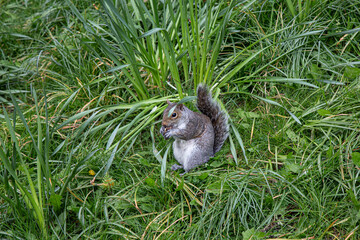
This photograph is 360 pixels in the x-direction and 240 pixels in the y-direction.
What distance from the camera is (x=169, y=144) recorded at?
114 inches

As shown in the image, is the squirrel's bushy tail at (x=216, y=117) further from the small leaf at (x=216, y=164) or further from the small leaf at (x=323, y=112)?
the small leaf at (x=323, y=112)

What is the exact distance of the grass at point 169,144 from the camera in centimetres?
234

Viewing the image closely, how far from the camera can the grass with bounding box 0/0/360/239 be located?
2.34 m

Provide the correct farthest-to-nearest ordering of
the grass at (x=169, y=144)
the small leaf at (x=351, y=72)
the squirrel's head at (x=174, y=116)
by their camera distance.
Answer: the small leaf at (x=351, y=72)
the squirrel's head at (x=174, y=116)
the grass at (x=169, y=144)

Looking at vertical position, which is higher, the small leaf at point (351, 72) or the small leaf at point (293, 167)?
the small leaf at point (351, 72)

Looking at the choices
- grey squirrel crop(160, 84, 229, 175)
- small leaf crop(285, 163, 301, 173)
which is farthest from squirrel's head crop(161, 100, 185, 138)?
small leaf crop(285, 163, 301, 173)

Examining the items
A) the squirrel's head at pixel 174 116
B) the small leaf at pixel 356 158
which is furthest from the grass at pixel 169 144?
the squirrel's head at pixel 174 116

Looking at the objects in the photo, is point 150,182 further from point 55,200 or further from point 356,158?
point 356,158

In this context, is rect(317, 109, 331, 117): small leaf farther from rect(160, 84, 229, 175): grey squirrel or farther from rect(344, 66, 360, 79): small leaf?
rect(160, 84, 229, 175): grey squirrel

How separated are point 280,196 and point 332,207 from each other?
321 millimetres

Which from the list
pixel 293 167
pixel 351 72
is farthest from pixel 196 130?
pixel 351 72

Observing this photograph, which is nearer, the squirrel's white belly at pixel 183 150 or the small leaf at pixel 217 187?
the small leaf at pixel 217 187

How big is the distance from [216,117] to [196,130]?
206 mm

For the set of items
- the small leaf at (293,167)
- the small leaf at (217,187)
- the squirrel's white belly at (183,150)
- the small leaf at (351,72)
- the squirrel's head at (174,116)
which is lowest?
the small leaf at (293,167)
